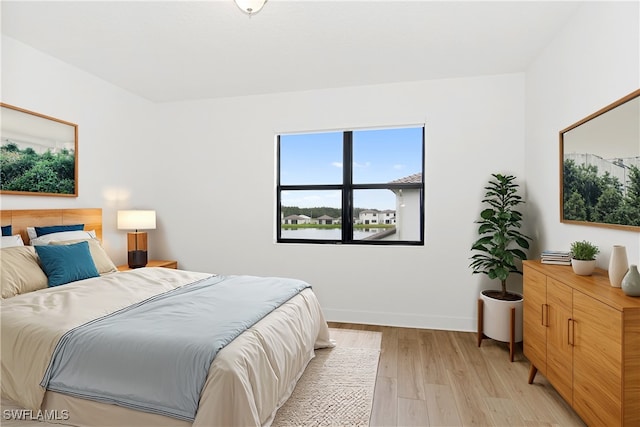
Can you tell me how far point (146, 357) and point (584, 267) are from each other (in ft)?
8.25

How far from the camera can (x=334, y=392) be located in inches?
95.6

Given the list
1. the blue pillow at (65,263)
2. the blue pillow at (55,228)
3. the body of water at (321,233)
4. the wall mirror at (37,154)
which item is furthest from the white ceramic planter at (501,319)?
the wall mirror at (37,154)

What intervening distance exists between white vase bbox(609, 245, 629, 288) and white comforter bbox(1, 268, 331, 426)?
6.09 ft

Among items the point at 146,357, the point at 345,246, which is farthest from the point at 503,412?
the point at 345,246

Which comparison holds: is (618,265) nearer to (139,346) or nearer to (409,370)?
(409,370)

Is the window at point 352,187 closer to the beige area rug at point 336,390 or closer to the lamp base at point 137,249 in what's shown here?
the beige area rug at point 336,390

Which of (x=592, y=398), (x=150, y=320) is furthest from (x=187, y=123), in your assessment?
(x=592, y=398)

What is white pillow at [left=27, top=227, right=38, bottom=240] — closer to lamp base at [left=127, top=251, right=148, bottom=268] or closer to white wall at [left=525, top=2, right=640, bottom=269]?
lamp base at [left=127, top=251, right=148, bottom=268]

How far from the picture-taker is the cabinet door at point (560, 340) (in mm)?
2039

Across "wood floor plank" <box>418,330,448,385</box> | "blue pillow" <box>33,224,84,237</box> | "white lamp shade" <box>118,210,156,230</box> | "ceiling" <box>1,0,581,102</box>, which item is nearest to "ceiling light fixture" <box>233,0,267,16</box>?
"ceiling" <box>1,0,581,102</box>

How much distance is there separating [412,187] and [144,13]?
9.74ft

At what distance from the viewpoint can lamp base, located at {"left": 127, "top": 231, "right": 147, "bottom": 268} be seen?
395cm

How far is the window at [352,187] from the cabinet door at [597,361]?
2.12 m

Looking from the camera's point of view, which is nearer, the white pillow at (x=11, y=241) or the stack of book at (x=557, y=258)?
the stack of book at (x=557, y=258)
